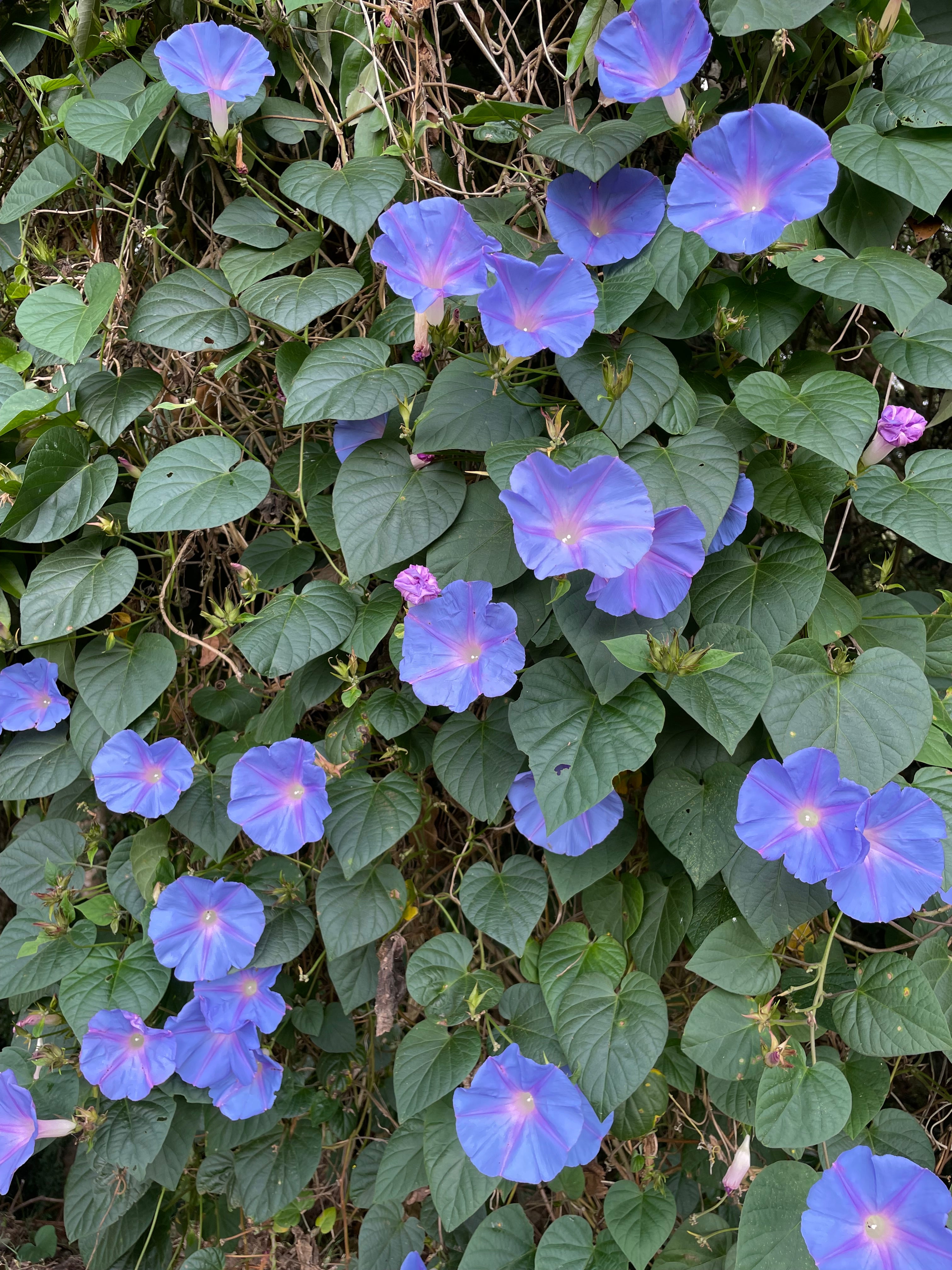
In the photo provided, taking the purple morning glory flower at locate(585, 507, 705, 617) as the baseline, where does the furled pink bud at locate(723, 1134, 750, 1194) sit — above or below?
below

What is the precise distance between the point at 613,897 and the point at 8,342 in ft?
4.61

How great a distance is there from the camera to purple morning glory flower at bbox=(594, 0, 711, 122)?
3.58ft

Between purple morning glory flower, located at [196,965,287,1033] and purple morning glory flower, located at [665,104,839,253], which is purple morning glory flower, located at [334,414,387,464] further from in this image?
purple morning glory flower, located at [196,965,287,1033]

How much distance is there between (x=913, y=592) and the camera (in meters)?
1.44

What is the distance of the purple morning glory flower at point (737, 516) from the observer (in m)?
1.17

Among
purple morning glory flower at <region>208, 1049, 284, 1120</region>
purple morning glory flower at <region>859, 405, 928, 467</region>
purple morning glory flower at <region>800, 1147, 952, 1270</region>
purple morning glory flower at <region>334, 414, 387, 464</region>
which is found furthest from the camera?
purple morning glory flower at <region>208, 1049, 284, 1120</region>

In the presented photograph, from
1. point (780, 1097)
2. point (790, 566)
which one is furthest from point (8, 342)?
point (780, 1097)

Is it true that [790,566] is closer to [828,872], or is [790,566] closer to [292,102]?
[828,872]

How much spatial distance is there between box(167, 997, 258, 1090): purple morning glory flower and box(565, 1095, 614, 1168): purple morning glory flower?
0.51m

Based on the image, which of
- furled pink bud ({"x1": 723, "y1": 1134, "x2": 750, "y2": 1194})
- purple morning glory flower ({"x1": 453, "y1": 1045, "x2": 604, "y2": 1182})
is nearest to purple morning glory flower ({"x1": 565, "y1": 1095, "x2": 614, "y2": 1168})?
purple morning glory flower ({"x1": 453, "y1": 1045, "x2": 604, "y2": 1182})

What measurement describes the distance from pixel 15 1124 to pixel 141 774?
2.04 ft

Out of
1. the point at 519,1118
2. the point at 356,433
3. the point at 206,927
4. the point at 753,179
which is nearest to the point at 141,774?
the point at 206,927

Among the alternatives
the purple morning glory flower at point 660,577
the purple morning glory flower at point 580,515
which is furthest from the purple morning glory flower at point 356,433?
the purple morning glory flower at point 660,577

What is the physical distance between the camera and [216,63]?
4.32 ft
